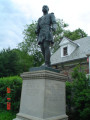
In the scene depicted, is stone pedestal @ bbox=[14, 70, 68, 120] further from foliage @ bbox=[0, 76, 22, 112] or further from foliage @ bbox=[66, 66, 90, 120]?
foliage @ bbox=[0, 76, 22, 112]

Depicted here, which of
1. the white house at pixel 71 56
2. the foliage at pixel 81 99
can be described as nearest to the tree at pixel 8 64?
the white house at pixel 71 56

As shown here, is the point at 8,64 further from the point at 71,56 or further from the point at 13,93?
the point at 13,93

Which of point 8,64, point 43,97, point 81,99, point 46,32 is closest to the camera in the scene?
point 43,97

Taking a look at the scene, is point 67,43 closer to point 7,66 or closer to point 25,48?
point 7,66

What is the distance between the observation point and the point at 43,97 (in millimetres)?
3805

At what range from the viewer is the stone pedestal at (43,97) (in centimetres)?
381

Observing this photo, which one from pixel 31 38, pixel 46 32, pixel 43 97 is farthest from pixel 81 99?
pixel 31 38

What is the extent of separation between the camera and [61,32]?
2783 centimetres

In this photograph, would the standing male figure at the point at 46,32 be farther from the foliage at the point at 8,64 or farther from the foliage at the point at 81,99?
the foliage at the point at 8,64

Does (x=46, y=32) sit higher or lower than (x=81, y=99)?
higher

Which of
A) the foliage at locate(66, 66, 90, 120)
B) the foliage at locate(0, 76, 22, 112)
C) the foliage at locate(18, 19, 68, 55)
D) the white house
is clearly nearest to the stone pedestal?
the foliage at locate(66, 66, 90, 120)

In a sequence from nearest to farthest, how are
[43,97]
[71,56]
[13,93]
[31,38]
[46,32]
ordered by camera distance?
[43,97]
[46,32]
[13,93]
[71,56]
[31,38]

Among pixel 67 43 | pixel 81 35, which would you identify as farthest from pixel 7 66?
pixel 81 35

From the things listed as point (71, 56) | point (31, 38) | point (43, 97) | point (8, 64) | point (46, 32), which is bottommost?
point (43, 97)
